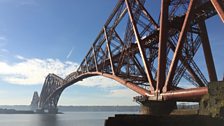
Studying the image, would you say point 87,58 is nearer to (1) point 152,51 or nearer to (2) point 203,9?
(1) point 152,51

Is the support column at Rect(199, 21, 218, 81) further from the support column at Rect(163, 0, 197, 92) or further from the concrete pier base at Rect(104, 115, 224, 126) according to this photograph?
the concrete pier base at Rect(104, 115, 224, 126)

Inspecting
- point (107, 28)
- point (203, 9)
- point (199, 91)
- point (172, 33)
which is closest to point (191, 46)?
point (172, 33)

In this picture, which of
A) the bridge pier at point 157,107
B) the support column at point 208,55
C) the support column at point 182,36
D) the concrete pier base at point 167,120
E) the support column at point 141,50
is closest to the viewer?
the concrete pier base at point 167,120

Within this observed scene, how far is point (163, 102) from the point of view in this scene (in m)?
28.1

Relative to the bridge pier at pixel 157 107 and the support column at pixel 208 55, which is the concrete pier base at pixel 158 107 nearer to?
the bridge pier at pixel 157 107

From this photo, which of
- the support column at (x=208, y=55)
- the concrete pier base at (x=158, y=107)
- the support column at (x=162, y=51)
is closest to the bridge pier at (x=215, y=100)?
the concrete pier base at (x=158, y=107)

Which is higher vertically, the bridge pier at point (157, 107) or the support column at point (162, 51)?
the support column at point (162, 51)

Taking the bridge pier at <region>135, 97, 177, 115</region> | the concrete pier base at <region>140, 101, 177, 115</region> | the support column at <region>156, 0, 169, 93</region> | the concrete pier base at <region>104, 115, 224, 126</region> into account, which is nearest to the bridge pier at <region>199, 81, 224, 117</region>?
the concrete pier base at <region>104, 115, 224, 126</region>

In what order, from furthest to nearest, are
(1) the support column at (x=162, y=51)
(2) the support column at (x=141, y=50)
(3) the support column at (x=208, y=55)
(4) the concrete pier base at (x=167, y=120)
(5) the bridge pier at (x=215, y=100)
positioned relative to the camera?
(2) the support column at (x=141, y=50), (3) the support column at (x=208, y=55), (1) the support column at (x=162, y=51), (5) the bridge pier at (x=215, y=100), (4) the concrete pier base at (x=167, y=120)

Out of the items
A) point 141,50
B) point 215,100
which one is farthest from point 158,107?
point 215,100

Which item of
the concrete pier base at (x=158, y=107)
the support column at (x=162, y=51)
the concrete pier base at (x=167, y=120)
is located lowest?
the concrete pier base at (x=167, y=120)

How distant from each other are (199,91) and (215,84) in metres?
6.24

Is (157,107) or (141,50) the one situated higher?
(141,50)

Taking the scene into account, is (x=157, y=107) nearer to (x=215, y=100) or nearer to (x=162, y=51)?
(x=162, y=51)
